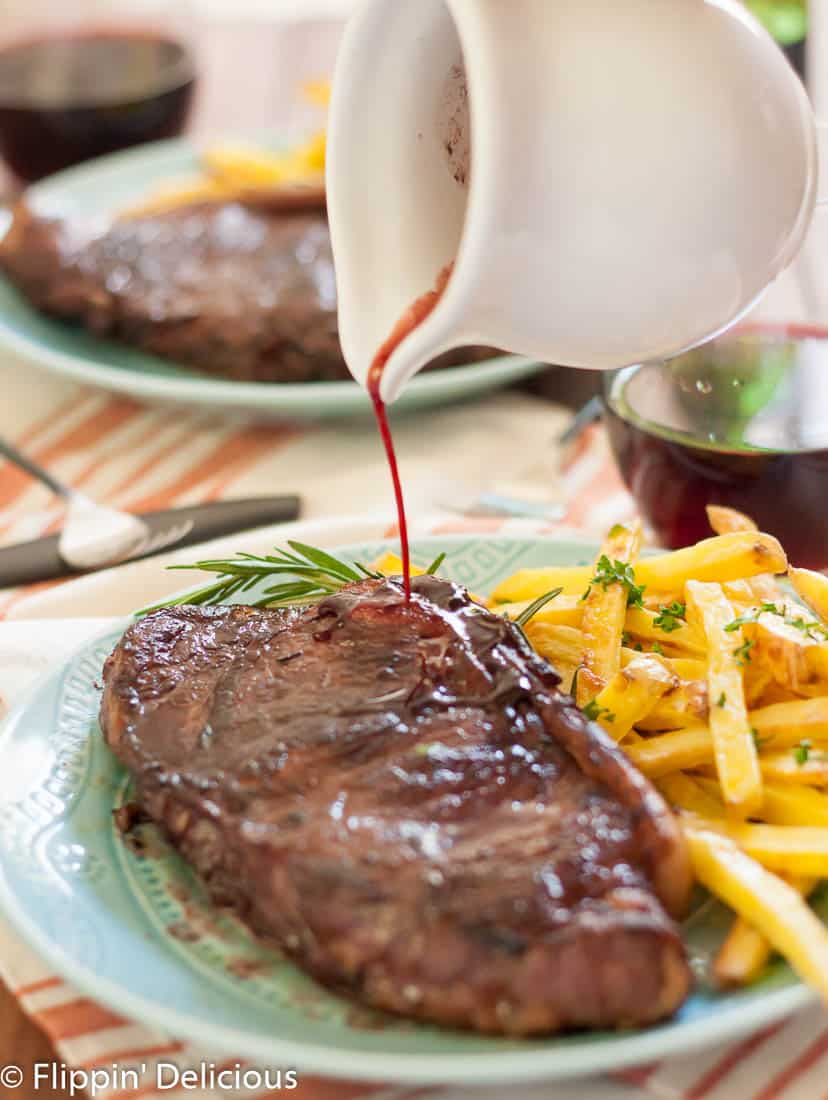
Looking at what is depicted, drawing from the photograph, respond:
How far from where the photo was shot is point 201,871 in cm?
202

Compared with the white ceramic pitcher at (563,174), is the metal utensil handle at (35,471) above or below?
below

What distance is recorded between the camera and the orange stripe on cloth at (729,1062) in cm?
184

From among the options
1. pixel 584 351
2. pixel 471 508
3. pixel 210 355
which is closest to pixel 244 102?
pixel 210 355

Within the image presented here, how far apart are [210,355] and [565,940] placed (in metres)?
2.80

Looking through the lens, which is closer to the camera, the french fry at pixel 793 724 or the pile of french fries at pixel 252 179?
the french fry at pixel 793 724

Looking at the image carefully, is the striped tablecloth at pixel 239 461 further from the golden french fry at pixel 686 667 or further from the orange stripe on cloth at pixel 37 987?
the golden french fry at pixel 686 667

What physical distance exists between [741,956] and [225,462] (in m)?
2.48

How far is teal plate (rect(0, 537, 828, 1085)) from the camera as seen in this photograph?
5.46 ft

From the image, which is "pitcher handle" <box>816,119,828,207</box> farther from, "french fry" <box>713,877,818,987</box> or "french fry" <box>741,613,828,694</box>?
"french fry" <box>713,877,818,987</box>

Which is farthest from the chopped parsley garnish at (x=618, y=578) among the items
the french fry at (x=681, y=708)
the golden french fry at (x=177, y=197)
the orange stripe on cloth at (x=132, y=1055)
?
the golden french fry at (x=177, y=197)

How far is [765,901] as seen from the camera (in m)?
1.82

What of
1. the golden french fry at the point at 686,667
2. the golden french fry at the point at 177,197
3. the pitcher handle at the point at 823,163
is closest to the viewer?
the golden french fry at the point at 686,667

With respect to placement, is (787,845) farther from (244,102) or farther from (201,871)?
(244,102)

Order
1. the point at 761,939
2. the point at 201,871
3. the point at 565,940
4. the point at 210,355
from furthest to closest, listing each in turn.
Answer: the point at 210,355 → the point at 201,871 → the point at 761,939 → the point at 565,940
